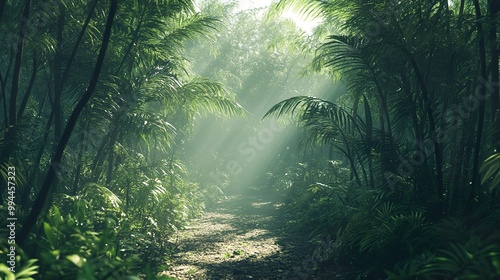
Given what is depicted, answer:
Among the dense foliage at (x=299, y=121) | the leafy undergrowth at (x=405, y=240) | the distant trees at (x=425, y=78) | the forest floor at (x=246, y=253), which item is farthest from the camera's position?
the forest floor at (x=246, y=253)

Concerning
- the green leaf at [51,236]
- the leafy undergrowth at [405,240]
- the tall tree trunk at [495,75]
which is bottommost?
the leafy undergrowth at [405,240]

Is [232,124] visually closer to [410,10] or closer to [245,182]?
[245,182]

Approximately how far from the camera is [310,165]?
38.2 ft

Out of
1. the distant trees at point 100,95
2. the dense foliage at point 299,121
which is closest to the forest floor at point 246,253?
the dense foliage at point 299,121

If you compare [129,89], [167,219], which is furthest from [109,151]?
[167,219]

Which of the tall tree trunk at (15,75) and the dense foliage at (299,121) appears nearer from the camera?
the dense foliage at (299,121)

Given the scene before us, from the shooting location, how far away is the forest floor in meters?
4.32

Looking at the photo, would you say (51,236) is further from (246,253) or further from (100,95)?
(246,253)

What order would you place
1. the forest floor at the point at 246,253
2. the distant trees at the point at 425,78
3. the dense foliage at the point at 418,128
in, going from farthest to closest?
the forest floor at the point at 246,253
the distant trees at the point at 425,78
the dense foliage at the point at 418,128

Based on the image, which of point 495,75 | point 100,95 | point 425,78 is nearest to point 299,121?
point 425,78

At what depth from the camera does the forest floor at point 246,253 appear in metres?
4.32

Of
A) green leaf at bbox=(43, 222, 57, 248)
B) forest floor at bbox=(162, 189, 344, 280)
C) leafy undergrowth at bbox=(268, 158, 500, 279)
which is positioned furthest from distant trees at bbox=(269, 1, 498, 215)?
green leaf at bbox=(43, 222, 57, 248)

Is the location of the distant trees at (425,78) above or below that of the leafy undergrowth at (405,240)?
above

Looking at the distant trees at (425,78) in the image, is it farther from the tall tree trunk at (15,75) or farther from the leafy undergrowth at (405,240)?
the tall tree trunk at (15,75)
